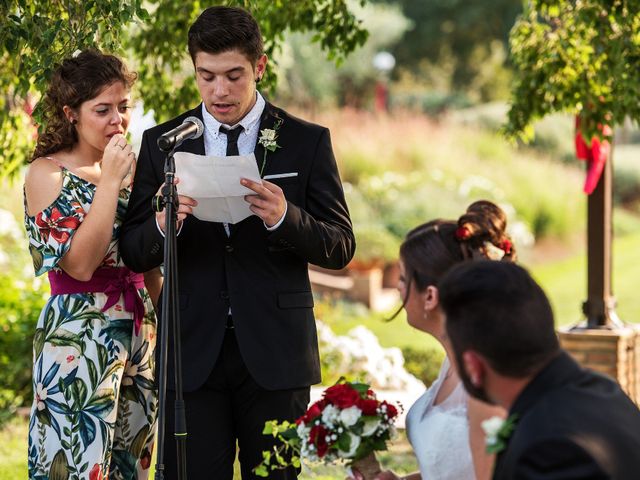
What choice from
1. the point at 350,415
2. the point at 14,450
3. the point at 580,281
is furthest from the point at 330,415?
the point at 580,281

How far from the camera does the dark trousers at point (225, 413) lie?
3.68m

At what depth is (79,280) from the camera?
399 centimetres

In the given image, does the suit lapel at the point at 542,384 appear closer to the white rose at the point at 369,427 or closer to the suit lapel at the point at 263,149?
the white rose at the point at 369,427

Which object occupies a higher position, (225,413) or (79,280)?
(79,280)

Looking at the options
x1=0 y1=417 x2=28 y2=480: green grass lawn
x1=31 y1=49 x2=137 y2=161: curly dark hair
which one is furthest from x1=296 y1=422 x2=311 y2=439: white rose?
x1=0 y1=417 x2=28 y2=480: green grass lawn

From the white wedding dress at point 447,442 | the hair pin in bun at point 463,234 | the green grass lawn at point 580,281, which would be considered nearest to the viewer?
the white wedding dress at point 447,442

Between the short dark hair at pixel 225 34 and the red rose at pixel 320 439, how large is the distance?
1311 mm

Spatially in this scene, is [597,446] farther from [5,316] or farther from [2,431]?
[5,316]

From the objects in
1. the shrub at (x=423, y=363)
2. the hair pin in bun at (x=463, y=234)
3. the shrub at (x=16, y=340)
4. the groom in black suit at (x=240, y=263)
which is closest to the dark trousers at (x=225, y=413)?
the groom in black suit at (x=240, y=263)

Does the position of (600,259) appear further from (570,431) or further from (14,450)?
(570,431)

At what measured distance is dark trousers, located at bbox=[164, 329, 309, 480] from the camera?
145 inches

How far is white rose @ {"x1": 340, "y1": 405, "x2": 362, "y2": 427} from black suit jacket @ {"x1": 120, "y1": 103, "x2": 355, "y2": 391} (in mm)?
743

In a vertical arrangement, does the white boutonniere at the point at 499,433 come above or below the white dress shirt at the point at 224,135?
below

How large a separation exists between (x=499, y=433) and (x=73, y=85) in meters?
2.26
